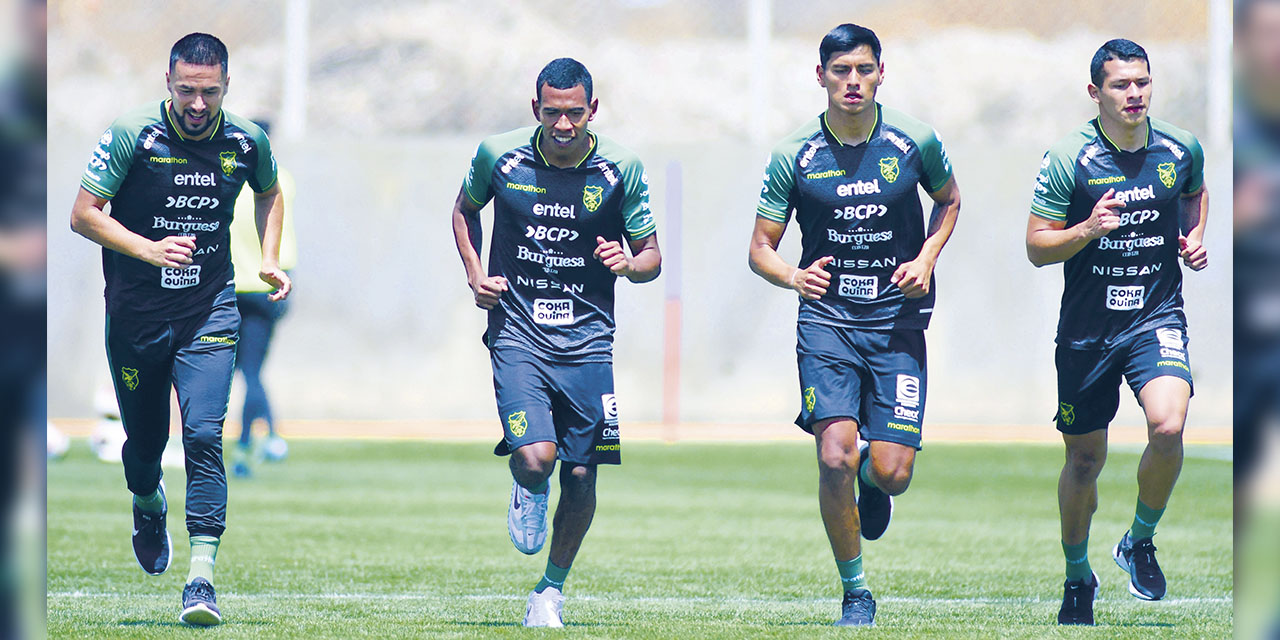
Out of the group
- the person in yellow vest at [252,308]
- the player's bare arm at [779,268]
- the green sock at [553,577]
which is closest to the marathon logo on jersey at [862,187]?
the player's bare arm at [779,268]

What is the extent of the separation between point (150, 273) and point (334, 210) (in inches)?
544

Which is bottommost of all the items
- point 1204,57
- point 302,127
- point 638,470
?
point 638,470

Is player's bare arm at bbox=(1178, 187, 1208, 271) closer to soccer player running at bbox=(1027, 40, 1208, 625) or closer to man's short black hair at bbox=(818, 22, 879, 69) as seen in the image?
soccer player running at bbox=(1027, 40, 1208, 625)

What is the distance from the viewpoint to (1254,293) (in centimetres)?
104

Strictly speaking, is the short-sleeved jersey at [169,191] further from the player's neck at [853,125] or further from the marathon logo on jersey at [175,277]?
the player's neck at [853,125]

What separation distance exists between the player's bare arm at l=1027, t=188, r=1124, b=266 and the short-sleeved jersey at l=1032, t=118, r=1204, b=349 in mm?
64

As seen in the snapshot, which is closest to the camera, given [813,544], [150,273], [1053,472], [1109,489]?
[150,273]

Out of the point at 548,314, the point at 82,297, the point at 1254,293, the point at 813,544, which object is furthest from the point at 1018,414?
the point at 1254,293

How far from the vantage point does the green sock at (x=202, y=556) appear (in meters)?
5.99

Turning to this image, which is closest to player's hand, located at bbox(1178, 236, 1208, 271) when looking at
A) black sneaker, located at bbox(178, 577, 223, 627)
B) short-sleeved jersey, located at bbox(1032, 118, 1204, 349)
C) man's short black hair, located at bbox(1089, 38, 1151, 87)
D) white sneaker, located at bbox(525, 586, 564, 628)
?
short-sleeved jersey, located at bbox(1032, 118, 1204, 349)

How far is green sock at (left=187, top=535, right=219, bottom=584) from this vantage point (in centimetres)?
599

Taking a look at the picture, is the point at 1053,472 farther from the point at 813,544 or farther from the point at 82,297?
the point at 82,297

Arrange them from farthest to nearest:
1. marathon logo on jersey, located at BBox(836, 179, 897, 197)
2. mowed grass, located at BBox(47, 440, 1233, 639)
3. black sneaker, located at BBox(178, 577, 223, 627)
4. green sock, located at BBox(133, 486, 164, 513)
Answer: green sock, located at BBox(133, 486, 164, 513), marathon logo on jersey, located at BBox(836, 179, 897, 197), mowed grass, located at BBox(47, 440, 1233, 639), black sneaker, located at BBox(178, 577, 223, 627)

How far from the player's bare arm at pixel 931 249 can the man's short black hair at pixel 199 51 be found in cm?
274
